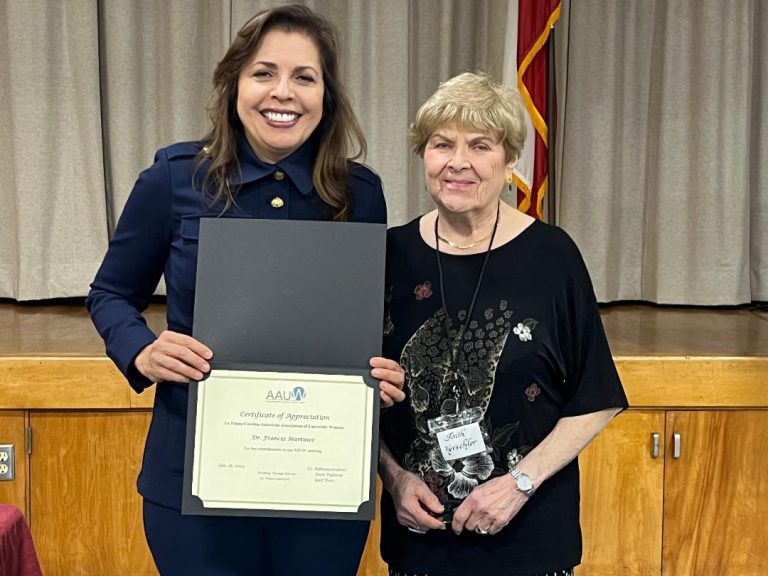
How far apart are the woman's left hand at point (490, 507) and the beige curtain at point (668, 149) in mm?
3163

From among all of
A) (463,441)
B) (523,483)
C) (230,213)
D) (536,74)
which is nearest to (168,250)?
(230,213)

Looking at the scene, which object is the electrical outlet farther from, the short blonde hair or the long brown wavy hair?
the short blonde hair

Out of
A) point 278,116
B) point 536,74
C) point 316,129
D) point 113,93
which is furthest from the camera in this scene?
point 113,93

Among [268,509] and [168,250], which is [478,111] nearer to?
[168,250]

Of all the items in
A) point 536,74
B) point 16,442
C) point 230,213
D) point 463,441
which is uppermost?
point 536,74

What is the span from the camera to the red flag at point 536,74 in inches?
147

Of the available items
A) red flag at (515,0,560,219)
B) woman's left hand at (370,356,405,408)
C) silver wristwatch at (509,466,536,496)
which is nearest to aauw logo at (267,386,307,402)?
woman's left hand at (370,356,405,408)

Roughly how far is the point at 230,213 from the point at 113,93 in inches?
123

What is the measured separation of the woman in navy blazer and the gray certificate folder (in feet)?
0.36

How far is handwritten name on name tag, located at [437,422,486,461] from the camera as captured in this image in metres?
1.67

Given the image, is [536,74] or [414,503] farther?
[536,74]

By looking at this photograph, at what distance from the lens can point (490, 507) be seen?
5.45ft

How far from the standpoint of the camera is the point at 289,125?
165cm

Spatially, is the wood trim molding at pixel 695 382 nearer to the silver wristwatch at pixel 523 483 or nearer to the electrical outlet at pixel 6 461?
the silver wristwatch at pixel 523 483
